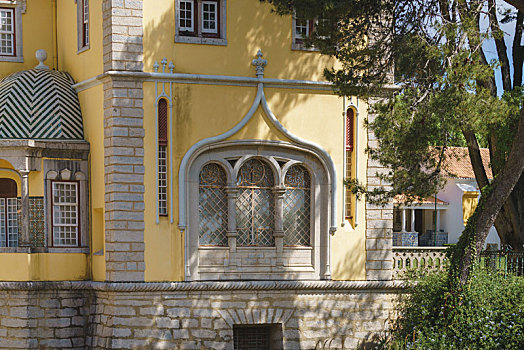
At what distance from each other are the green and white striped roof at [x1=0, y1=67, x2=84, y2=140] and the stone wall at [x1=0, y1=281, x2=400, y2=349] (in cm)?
308

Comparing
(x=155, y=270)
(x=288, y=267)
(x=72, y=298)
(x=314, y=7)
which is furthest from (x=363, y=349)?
(x=314, y=7)

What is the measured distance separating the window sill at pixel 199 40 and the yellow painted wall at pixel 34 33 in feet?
12.7

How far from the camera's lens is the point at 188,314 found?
17.4 metres

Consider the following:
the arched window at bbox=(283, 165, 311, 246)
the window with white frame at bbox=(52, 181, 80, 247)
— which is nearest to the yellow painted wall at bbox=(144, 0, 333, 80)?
the arched window at bbox=(283, 165, 311, 246)

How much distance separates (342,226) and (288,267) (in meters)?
1.46

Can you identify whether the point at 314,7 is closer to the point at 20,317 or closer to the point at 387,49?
the point at 387,49

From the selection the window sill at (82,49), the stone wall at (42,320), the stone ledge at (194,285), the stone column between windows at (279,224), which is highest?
the window sill at (82,49)

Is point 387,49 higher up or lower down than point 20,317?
higher up

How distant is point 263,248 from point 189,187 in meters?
2.00

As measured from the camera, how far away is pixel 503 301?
55.9 ft

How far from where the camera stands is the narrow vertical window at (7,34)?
19672 mm

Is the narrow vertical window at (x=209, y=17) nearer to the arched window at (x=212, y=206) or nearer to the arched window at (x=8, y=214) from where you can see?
the arched window at (x=212, y=206)

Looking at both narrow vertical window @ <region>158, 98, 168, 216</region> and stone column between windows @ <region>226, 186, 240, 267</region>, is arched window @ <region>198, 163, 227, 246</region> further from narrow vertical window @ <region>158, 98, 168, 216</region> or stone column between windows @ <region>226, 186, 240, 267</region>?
narrow vertical window @ <region>158, 98, 168, 216</region>

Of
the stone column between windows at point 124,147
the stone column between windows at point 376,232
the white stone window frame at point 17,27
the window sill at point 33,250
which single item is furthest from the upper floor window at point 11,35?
the stone column between windows at point 376,232
